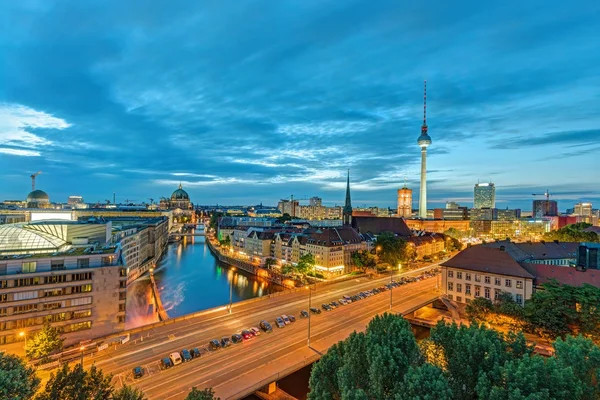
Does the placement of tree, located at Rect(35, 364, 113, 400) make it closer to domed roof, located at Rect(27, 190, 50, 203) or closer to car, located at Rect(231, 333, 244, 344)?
car, located at Rect(231, 333, 244, 344)

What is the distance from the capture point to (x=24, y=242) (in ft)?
133

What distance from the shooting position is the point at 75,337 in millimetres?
32406

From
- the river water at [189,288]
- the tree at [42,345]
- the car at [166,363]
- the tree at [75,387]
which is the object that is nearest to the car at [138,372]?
the car at [166,363]

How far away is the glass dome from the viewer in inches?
1544

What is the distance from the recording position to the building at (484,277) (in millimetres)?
39463

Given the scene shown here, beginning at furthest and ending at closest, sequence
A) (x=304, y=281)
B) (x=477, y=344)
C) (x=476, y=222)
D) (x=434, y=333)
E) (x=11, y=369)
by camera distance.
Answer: (x=476, y=222)
(x=304, y=281)
(x=434, y=333)
(x=477, y=344)
(x=11, y=369)

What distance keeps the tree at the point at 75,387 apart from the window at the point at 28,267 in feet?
69.2

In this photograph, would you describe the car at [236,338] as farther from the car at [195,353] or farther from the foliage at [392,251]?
the foliage at [392,251]

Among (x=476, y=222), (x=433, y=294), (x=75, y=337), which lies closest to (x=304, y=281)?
(x=433, y=294)

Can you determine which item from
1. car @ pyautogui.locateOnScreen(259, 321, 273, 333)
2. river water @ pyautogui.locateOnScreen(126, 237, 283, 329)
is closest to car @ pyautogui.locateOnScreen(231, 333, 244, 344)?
car @ pyautogui.locateOnScreen(259, 321, 273, 333)

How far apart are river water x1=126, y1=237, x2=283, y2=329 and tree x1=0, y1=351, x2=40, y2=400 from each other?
2861 cm

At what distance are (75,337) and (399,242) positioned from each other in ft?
212

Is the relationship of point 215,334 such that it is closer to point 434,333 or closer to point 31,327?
point 31,327

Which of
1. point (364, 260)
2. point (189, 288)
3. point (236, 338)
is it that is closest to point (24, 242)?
point (189, 288)
